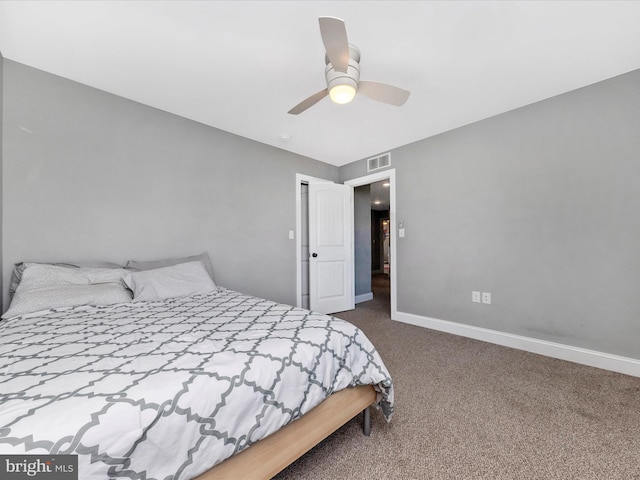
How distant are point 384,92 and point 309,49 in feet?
1.93

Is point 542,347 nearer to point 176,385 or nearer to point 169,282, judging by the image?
point 176,385

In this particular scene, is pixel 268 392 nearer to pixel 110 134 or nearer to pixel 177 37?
pixel 177 37

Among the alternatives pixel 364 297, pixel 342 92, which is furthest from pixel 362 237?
pixel 342 92

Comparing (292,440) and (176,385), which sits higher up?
(176,385)

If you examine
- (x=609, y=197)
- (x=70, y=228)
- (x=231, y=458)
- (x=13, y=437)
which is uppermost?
(x=609, y=197)

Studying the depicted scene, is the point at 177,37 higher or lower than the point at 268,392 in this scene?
higher

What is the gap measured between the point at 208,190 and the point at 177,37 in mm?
1444

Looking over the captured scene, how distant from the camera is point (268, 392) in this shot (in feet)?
3.29

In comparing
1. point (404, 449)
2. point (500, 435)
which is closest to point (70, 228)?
point (404, 449)

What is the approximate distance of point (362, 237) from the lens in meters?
4.93

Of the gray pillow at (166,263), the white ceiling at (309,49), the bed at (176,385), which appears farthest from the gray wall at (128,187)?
the bed at (176,385)

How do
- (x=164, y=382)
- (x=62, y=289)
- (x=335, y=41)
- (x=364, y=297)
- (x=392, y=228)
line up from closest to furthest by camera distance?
(x=164, y=382) → (x=335, y=41) → (x=62, y=289) → (x=392, y=228) → (x=364, y=297)

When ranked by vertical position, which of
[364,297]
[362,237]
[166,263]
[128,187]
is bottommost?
[364,297]

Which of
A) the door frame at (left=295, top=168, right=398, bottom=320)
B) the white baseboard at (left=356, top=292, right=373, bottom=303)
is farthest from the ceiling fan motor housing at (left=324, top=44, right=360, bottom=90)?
the white baseboard at (left=356, top=292, right=373, bottom=303)
